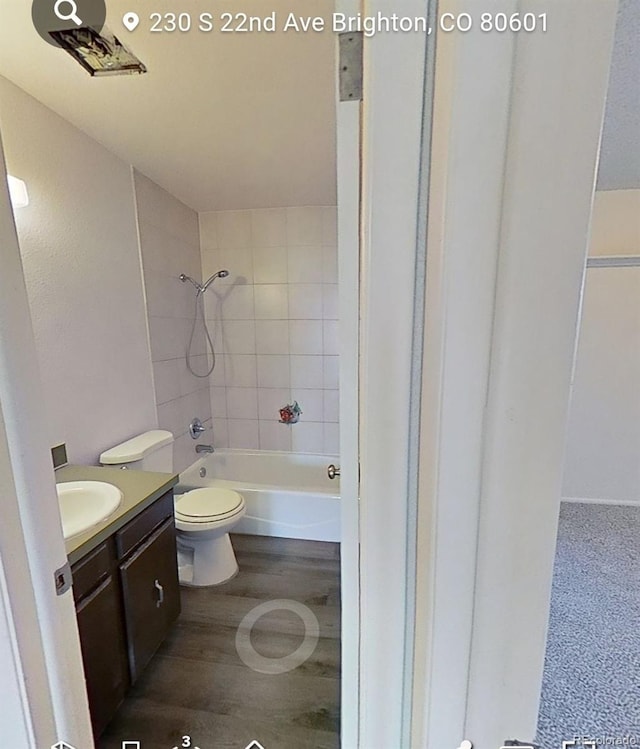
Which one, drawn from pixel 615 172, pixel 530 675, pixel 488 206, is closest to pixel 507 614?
pixel 530 675

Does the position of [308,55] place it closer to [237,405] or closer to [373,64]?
[373,64]

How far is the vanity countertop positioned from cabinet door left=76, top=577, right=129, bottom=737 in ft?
0.62

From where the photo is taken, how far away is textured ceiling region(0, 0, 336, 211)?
4.00 feet

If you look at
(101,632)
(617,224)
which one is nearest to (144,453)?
(101,632)

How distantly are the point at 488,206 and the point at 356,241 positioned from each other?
23cm

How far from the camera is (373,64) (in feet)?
1.63

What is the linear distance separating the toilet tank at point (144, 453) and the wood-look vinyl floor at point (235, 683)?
711mm

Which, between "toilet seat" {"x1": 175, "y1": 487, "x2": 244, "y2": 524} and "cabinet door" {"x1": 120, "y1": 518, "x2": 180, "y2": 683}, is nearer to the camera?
"cabinet door" {"x1": 120, "y1": 518, "x2": 180, "y2": 683}

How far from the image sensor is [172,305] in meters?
2.70

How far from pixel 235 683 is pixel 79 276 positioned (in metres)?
1.92

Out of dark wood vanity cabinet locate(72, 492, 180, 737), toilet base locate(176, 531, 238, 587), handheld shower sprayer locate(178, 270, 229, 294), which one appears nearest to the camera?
dark wood vanity cabinet locate(72, 492, 180, 737)

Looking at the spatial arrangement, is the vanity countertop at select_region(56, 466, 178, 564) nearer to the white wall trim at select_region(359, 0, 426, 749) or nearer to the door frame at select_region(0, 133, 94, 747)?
the door frame at select_region(0, 133, 94, 747)

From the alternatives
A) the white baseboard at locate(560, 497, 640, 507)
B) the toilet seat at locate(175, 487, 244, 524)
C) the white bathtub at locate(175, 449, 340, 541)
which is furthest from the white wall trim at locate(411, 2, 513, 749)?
the white baseboard at locate(560, 497, 640, 507)

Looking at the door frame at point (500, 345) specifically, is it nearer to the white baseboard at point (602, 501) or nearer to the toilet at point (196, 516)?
the toilet at point (196, 516)
